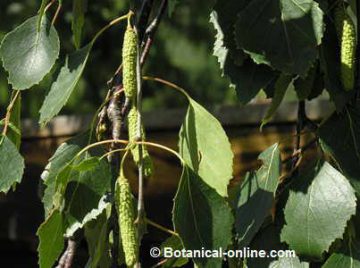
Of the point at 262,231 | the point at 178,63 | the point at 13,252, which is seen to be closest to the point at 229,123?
the point at 13,252

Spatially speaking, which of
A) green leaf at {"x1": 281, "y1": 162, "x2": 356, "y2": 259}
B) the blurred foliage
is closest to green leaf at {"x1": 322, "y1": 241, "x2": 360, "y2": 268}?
green leaf at {"x1": 281, "y1": 162, "x2": 356, "y2": 259}

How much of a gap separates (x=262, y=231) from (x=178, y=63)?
3114 mm

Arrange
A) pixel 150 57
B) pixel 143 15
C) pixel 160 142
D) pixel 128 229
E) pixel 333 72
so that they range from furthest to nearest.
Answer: pixel 150 57
pixel 160 142
pixel 143 15
pixel 333 72
pixel 128 229

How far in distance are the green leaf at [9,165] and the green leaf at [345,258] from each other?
0.36 meters

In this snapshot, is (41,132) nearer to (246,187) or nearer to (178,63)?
(246,187)

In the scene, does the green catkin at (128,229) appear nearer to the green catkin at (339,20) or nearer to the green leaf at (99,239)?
the green leaf at (99,239)

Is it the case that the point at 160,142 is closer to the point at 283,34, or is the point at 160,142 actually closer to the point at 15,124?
the point at 15,124

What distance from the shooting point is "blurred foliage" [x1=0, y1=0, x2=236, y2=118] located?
2857 millimetres

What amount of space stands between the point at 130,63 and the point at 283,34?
16 cm

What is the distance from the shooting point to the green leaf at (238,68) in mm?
999

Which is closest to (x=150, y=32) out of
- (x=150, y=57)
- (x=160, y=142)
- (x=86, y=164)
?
(x=86, y=164)

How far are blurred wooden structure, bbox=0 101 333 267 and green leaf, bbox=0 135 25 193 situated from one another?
2.58 ft

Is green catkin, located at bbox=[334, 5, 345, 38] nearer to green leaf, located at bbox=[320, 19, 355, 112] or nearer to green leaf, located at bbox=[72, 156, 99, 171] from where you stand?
green leaf, located at bbox=[320, 19, 355, 112]

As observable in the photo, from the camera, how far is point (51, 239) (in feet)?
3.28
